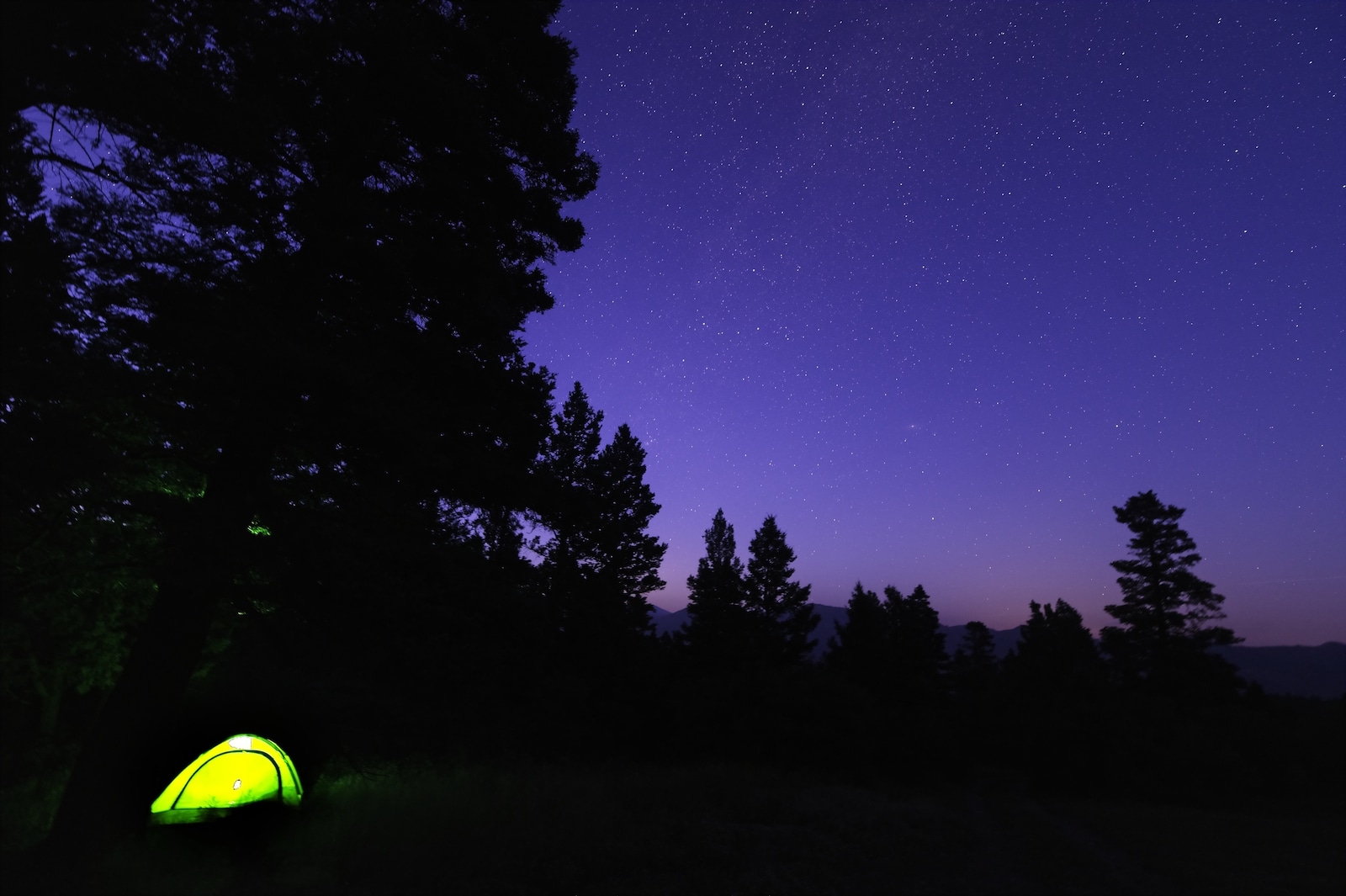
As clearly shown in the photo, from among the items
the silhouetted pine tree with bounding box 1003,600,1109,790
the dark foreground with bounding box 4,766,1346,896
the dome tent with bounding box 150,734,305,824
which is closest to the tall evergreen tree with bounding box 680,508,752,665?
the silhouetted pine tree with bounding box 1003,600,1109,790

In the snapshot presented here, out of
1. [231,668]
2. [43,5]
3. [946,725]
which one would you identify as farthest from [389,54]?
[946,725]

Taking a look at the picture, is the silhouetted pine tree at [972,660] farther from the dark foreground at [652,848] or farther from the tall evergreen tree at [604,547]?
the dark foreground at [652,848]

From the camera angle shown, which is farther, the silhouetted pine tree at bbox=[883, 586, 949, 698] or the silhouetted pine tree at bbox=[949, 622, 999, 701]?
the silhouetted pine tree at bbox=[949, 622, 999, 701]

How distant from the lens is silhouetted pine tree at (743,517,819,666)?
3928cm


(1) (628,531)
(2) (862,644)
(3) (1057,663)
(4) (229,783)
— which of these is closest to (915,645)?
(2) (862,644)

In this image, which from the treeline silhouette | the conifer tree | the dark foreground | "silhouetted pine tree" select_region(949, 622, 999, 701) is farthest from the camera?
"silhouetted pine tree" select_region(949, 622, 999, 701)

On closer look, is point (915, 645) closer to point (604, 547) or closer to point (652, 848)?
point (604, 547)

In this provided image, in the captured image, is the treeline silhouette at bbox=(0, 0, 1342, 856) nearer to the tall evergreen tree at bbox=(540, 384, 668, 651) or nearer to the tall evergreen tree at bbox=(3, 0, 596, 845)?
the tall evergreen tree at bbox=(3, 0, 596, 845)

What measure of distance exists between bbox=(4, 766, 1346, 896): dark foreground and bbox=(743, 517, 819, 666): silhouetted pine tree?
2528 centimetres

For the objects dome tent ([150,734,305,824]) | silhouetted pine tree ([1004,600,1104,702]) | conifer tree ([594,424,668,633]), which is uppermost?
conifer tree ([594,424,668,633])

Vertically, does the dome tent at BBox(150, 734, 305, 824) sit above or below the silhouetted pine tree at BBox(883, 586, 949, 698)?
below

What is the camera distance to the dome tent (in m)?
7.98

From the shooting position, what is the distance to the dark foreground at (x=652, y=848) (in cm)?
733

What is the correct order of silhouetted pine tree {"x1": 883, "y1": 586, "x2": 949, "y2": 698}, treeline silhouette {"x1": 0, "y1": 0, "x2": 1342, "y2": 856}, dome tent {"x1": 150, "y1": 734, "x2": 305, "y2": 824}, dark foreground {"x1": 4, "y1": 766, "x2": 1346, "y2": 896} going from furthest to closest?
silhouetted pine tree {"x1": 883, "y1": 586, "x2": 949, "y2": 698} → dome tent {"x1": 150, "y1": 734, "x2": 305, "y2": 824} → dark foreground {"x1": 4, "y1": 766, "x2": 1346, "y2": 896} → treeline silhouette {"x1": 0, "y1": 0, "x2": 1342, "y2": 856}
